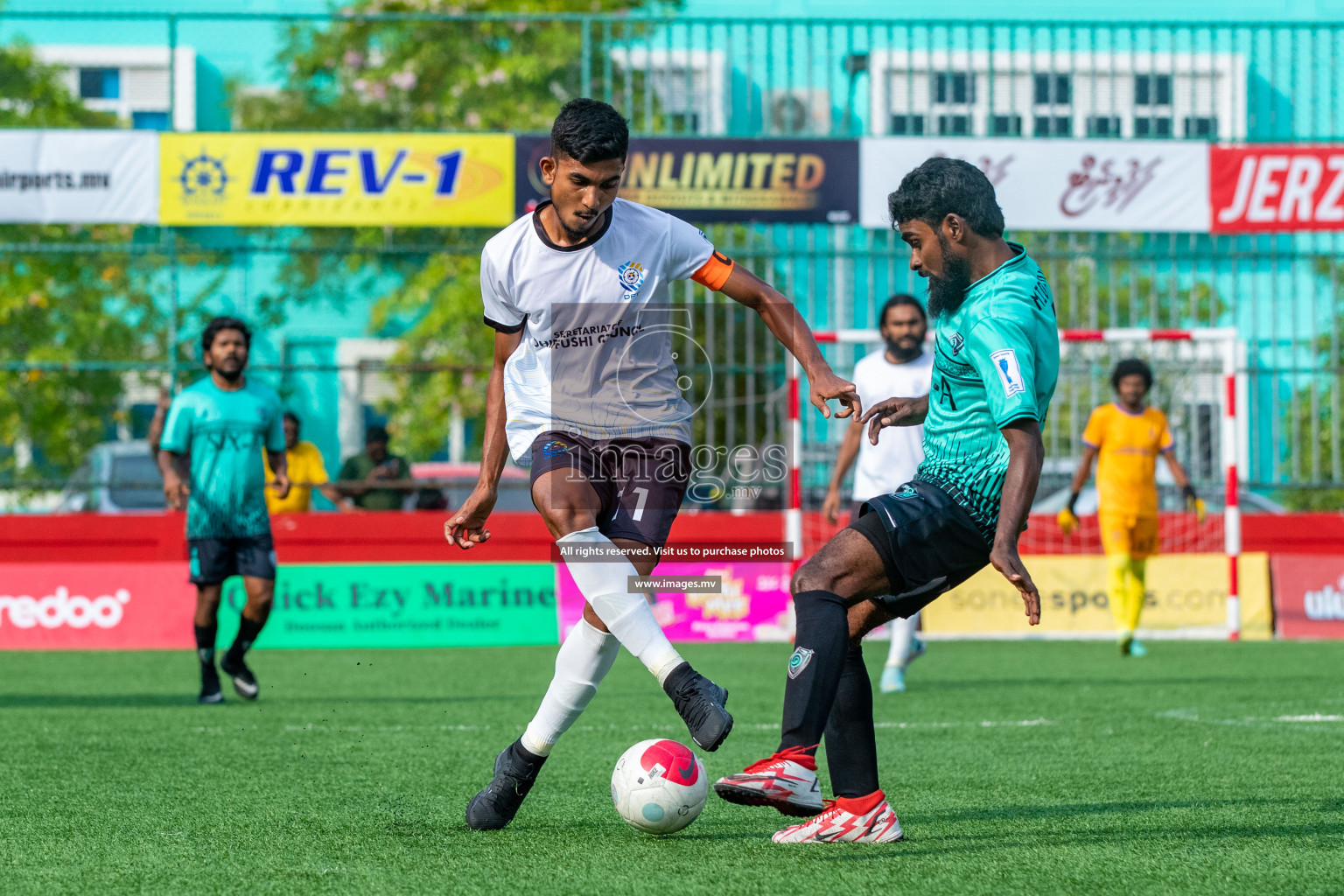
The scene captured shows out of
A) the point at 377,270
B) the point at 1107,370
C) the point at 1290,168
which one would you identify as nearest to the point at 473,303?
the point at 377,270

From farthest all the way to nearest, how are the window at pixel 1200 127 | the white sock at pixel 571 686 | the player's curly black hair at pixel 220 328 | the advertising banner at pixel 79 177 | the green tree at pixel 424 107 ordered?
the green tree at pixel 424 107 < the window at pixel 1200 127 < the advertising banner at pixel 79 177 < the player's curly black hair at pixel 220 328 < the white sock at pixel 571 686

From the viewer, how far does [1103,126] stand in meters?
16.0

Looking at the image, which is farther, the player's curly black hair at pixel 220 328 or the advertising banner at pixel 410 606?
the advertising banner at pixel 410 606

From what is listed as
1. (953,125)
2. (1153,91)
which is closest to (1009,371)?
(953,125)

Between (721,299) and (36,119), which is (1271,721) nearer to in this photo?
(721,299)

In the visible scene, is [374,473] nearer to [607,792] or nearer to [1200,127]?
[1200,127]

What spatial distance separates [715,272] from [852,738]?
1.42 metres

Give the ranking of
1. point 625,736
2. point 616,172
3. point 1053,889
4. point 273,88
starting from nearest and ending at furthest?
point 1053,889 → point 616,172 → point 625,736 → point 273,88

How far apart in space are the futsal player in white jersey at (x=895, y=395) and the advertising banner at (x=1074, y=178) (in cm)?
577

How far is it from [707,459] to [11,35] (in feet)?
34.4

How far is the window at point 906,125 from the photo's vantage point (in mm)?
15086

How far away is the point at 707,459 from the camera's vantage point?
14.2 meters

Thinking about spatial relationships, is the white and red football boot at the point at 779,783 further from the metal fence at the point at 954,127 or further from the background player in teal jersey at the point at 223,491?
the metal fence at the point at 954,127

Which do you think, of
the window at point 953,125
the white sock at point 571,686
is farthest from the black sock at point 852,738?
the window at point 953,125
